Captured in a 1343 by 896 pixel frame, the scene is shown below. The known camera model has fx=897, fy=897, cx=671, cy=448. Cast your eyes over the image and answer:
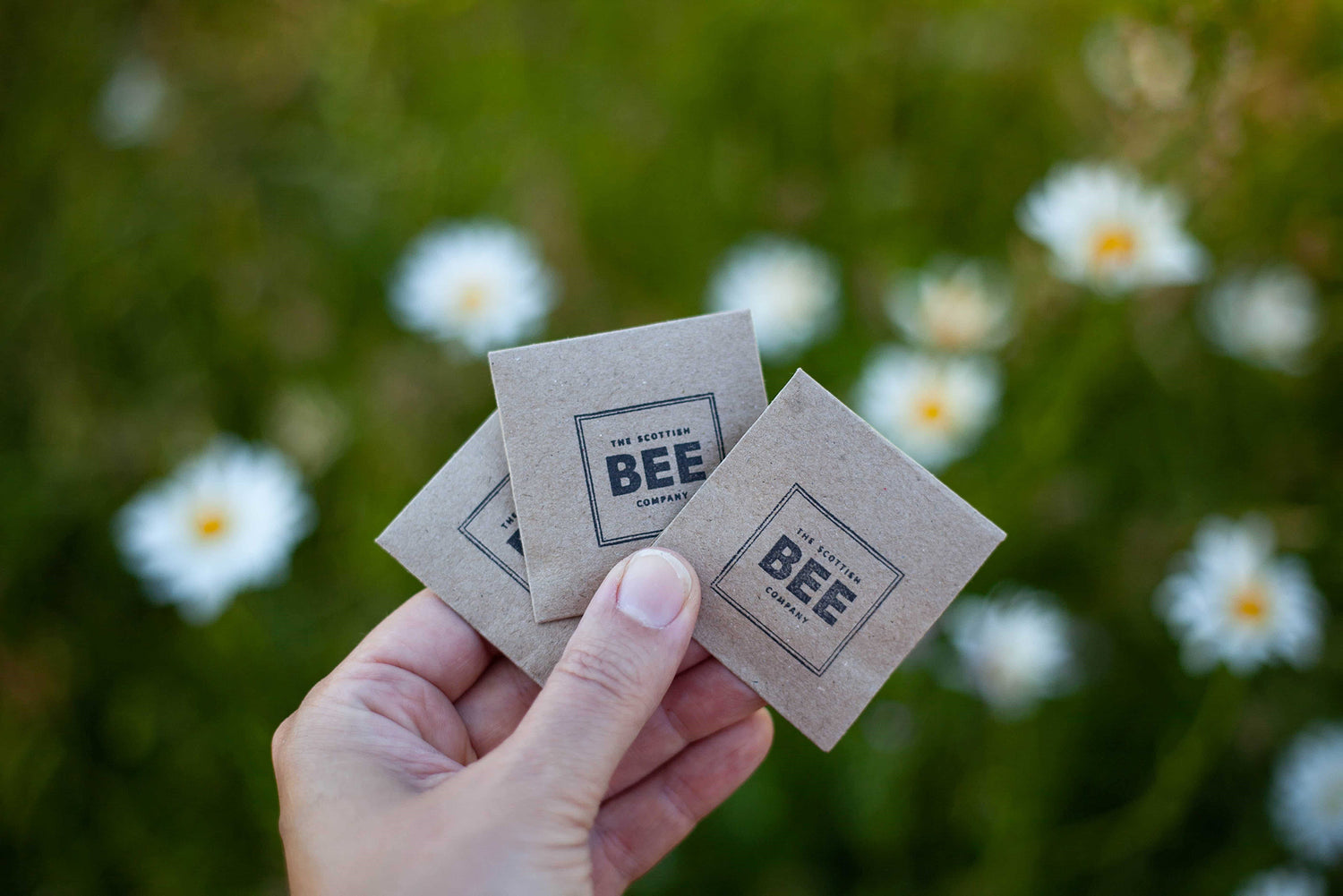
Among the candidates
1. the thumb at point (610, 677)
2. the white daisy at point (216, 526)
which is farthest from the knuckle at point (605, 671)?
the white daisy at point (216, 526)

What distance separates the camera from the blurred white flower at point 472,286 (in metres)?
1.50

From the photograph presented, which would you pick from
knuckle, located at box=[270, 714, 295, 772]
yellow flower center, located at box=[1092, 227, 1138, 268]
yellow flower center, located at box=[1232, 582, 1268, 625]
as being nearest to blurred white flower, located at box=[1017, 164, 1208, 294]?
yellow flower center, located at box=[1092, 227, 1138, 268]

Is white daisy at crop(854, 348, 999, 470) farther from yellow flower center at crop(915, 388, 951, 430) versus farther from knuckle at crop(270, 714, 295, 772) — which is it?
knuckle at crop(270, 714, 295, 772)

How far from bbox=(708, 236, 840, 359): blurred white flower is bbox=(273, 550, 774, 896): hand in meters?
0.76

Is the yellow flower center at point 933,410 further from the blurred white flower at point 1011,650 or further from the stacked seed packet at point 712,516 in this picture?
the stacked seed packet at point 712,516

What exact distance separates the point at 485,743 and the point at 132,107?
167 centimetres

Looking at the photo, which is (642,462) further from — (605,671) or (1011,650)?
(1011,650)

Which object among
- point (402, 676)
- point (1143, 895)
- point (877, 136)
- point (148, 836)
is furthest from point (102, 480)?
point (1143, 895)

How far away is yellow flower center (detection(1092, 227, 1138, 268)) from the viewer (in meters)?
1.43

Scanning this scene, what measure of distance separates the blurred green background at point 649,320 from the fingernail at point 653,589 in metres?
0.54

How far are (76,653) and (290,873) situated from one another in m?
0.97

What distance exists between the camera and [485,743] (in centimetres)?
109

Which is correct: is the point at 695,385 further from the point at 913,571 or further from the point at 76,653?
the point at 76,653

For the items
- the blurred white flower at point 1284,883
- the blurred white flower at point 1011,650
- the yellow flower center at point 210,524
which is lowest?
the blurred white flower at point 1284,883
